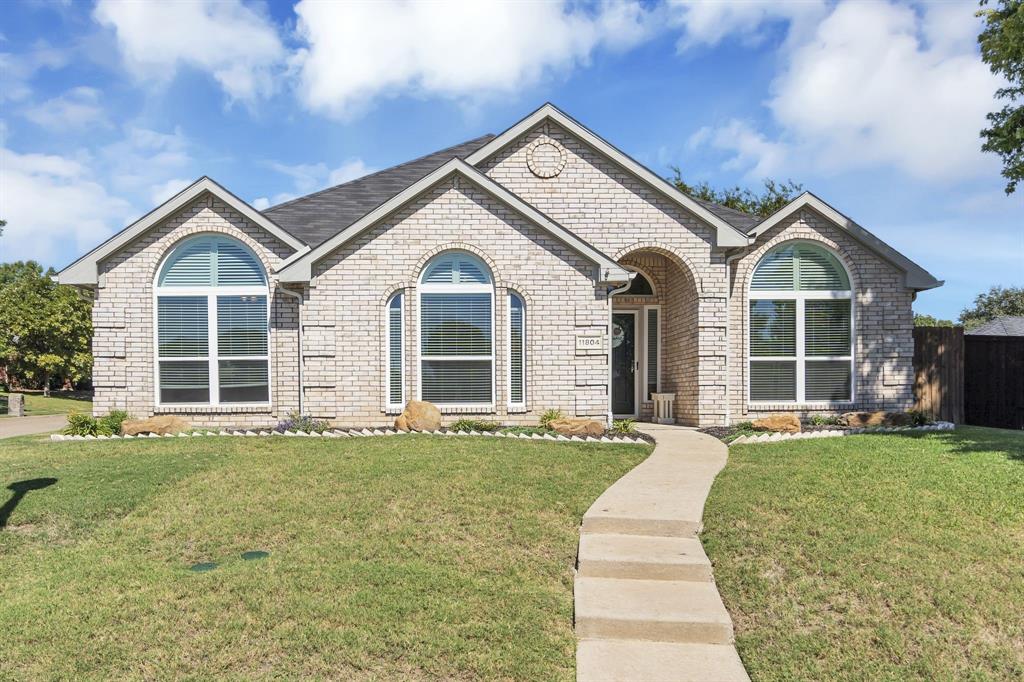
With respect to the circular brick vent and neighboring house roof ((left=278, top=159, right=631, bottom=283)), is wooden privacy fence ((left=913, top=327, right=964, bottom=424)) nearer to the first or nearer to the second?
neighboring house roof ((left=278, top=159, right=631, bottom=283))

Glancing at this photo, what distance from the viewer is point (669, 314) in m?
15.1

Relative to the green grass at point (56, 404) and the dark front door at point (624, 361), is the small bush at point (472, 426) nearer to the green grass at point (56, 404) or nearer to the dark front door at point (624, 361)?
the dark front door at point (624, 361)

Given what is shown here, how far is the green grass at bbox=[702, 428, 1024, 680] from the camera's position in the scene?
458 cm

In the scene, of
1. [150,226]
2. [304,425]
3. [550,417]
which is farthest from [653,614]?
[150,226]

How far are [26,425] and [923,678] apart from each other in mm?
20554

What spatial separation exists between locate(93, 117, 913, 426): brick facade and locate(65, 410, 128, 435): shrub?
505 mm

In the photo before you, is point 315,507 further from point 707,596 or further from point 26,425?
point 26,425

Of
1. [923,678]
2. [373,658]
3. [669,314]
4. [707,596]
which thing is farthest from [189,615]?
[669,314]

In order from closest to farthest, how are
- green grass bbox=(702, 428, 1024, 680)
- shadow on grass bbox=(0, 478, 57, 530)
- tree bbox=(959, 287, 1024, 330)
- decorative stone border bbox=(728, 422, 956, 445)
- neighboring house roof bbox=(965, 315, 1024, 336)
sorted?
green grass bbox=(702, 428, 1024, 680) → shadow on grass bbox=(0, 478, 57, 530) → decorative stone border bbox=(728, 422, 956, 445) → neighboring house roof bbox=(965, 315, 1024, 336) → tree bbox=(959, 287, 1024, 330)

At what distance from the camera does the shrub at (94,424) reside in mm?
11961

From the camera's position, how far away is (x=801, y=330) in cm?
1384

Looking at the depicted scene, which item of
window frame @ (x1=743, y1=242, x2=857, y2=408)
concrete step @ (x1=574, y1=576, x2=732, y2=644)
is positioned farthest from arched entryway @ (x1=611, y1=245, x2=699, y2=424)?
concrete step @ (x1=574, y1=576, x2=732, y2=644)

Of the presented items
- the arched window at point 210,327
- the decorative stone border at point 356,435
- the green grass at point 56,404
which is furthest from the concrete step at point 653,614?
the green grass at point 56,404

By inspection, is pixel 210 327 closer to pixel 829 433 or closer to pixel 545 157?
pixel 545 157
